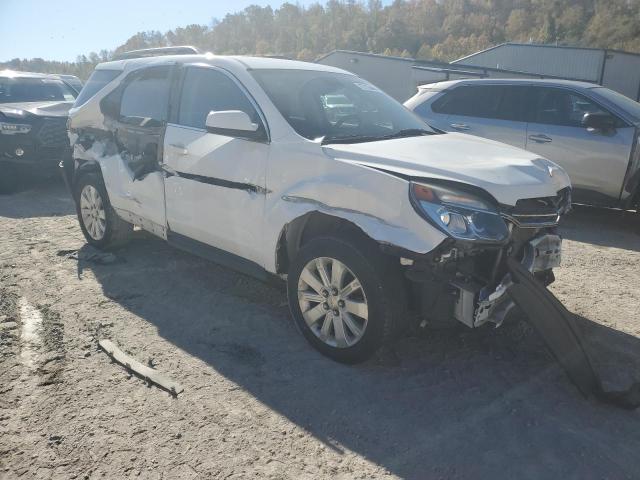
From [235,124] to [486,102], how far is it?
5.01 m

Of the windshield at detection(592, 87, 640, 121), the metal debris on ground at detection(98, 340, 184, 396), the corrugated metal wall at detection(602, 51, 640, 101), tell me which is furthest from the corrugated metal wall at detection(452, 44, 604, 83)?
the metal debris on ground at detection(98, 340, 184, 396)

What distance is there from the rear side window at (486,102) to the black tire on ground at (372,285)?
5.01 meters

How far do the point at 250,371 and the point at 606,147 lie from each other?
17.5 ft

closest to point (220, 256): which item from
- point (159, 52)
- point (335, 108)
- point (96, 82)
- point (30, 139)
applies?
point (335, 108)

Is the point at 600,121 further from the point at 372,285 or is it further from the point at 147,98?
the point at 147,98

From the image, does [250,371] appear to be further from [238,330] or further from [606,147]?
[606,147]

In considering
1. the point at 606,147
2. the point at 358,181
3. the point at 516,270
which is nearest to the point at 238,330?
the point at 358,181

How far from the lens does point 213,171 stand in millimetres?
3805

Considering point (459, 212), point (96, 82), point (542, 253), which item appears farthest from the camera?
point (96, 82)

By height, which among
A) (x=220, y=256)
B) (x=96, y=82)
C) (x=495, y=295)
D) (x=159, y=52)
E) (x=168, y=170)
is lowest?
(x=220, y=256)

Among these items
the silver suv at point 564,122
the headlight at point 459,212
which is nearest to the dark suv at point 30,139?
the silver suv at point 564,122

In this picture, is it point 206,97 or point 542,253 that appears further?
point 206,97

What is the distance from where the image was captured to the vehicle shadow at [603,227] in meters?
6.05

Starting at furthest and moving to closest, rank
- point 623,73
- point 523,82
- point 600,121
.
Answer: point 623,73
point 523,82
point 600,121
